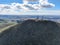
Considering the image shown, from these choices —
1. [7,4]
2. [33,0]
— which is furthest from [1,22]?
[33,0]

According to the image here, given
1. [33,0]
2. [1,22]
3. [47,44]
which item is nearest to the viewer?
[47,44]

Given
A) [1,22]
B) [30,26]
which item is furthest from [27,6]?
[30,26]

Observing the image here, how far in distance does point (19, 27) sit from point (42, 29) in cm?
18

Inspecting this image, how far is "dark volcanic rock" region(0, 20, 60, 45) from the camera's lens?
1.43 metres

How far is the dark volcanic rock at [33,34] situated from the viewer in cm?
143

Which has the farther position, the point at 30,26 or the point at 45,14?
the point at 45,14

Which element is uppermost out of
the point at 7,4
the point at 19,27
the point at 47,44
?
the point at 7,4

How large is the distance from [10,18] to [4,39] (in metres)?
1.04

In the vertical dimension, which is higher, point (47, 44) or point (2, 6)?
point (2, 6)

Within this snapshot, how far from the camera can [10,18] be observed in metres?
2.45

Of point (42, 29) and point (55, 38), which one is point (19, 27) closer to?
point (42, 29)

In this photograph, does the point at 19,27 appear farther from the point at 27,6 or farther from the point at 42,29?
the point at 27,6

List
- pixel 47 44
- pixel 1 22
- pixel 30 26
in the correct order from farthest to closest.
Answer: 1. pixel 1 22
2. pixel 30 26
3. pixel 47 44

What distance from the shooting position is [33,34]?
1.47 metres
